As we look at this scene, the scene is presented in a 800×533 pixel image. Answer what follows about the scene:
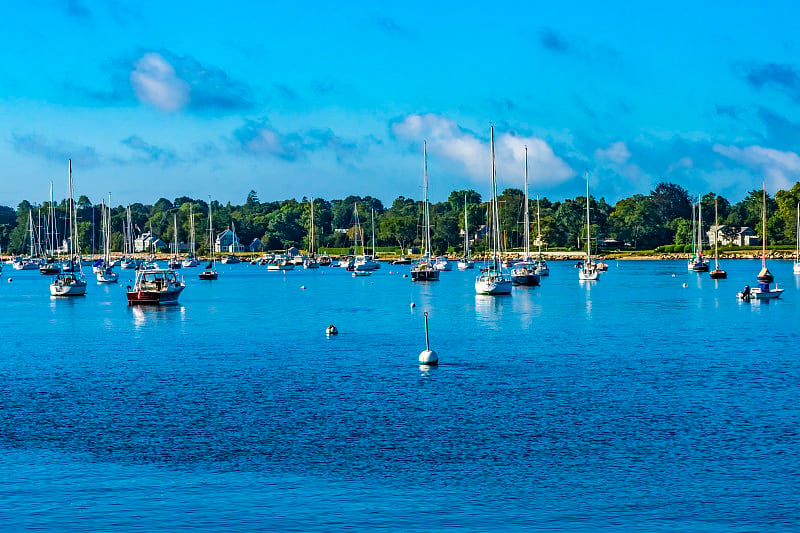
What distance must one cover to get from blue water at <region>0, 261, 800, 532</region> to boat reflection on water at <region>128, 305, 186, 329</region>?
10788mm

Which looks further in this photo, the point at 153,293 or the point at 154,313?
the point at 153,293

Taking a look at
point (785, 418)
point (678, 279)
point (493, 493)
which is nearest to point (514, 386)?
point (785, 418)

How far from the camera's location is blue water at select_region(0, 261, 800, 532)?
102 ft

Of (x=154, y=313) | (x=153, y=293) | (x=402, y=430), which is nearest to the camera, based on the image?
(x=402, y=430)

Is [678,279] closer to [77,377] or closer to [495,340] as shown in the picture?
[495,340]

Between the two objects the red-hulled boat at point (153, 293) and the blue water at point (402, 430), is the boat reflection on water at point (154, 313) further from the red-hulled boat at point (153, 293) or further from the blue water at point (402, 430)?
the blue water at point (402, 430)

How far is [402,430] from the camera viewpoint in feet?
140

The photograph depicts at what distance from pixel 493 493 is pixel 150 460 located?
41.7ft

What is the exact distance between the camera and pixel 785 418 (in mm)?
44031

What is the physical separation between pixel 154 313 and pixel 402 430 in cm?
7235

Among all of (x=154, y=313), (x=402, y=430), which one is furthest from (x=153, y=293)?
(x=402, y=430)

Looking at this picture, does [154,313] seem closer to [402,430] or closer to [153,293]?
[153,293]

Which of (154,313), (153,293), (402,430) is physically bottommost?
(402,430)

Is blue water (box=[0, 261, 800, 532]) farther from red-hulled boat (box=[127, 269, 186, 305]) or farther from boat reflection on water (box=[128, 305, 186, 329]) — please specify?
red-hulled boat (box=[127, 269, 186, 305])
